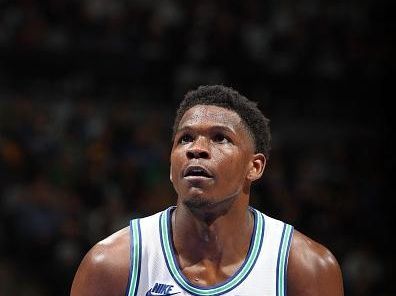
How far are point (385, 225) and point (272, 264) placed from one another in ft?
16.2

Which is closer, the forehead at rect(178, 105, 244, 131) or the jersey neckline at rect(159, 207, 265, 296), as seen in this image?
the jersey neckline at rect(159, 207, 265, 296)

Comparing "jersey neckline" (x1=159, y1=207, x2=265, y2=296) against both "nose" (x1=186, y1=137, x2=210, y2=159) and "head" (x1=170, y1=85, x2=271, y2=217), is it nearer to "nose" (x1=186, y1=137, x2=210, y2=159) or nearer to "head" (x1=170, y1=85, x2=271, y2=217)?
"head" (x1=170, y1=85, x2=271, y2=217)

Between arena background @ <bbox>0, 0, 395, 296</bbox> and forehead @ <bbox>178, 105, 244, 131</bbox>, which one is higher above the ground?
arena background @ <bbox>0, 0, 395, 296</bbox>

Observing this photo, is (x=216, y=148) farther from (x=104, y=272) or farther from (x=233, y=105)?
(x=104, y=272)

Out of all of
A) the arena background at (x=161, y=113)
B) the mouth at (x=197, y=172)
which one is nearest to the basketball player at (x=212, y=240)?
the mouth at (x=197, y=172)

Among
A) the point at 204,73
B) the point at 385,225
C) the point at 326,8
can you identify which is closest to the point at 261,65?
the point at 204,73

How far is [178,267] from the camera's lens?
10.6 ft

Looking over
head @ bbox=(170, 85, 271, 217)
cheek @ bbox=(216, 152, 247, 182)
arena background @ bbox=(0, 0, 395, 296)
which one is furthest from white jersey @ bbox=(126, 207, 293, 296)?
arena background @ bbox=(0, 0, 395, 296)

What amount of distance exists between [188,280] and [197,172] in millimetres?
432

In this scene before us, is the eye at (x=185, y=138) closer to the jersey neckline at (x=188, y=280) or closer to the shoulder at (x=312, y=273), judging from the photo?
the jersey neckline at (x=188, y=280)

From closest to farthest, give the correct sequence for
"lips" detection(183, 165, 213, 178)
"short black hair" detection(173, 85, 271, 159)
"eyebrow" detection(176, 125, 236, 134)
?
"lips" detection(183, 165, 213, 178), "eyebrow" detection(176, 125, 236, 134), "short black hair" detection(173, 85, 271, 159)

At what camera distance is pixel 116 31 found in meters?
8.90

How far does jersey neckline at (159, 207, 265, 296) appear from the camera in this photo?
315 centimetres

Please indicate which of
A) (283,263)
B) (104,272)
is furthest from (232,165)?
(104,272)
